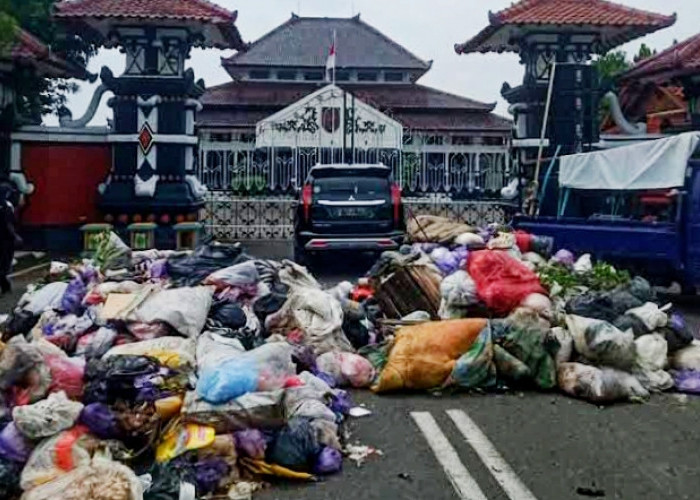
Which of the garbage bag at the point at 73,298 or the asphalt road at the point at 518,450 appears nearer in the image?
the asphalt road at the point at 518,450

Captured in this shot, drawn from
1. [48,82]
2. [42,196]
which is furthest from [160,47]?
[48,82]

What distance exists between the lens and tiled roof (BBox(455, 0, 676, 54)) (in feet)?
59.4

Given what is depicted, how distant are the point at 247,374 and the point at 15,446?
1328 mm

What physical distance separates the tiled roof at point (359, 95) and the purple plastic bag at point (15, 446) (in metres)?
28.4

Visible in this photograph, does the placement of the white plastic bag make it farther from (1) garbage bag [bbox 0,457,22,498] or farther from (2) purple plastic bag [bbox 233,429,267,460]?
(1) garbage bag [bbox 0,457,22,498]

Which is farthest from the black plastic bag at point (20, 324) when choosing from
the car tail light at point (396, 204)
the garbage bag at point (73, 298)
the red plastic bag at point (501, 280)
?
the car tail light at point (396, 204)

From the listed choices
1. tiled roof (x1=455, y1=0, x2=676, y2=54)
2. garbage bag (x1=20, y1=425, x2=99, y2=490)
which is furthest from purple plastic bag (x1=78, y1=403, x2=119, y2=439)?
tiled roof (x1=455, y1=0, x2=676, y2=54)

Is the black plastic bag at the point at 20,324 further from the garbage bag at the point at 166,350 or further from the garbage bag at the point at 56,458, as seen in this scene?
the garbage bag at the point at 56,458

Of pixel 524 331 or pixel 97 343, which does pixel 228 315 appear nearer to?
pixel 97 343

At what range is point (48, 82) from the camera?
75.4 ft

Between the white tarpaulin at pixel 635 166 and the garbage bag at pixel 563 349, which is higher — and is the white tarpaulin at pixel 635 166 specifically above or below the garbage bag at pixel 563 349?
above

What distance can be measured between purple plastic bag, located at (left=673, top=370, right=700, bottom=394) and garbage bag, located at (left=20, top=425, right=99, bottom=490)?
14.6 ft

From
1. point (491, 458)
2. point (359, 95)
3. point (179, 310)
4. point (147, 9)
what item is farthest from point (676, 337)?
point (359, 95)

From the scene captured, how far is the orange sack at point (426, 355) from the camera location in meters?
6.66
